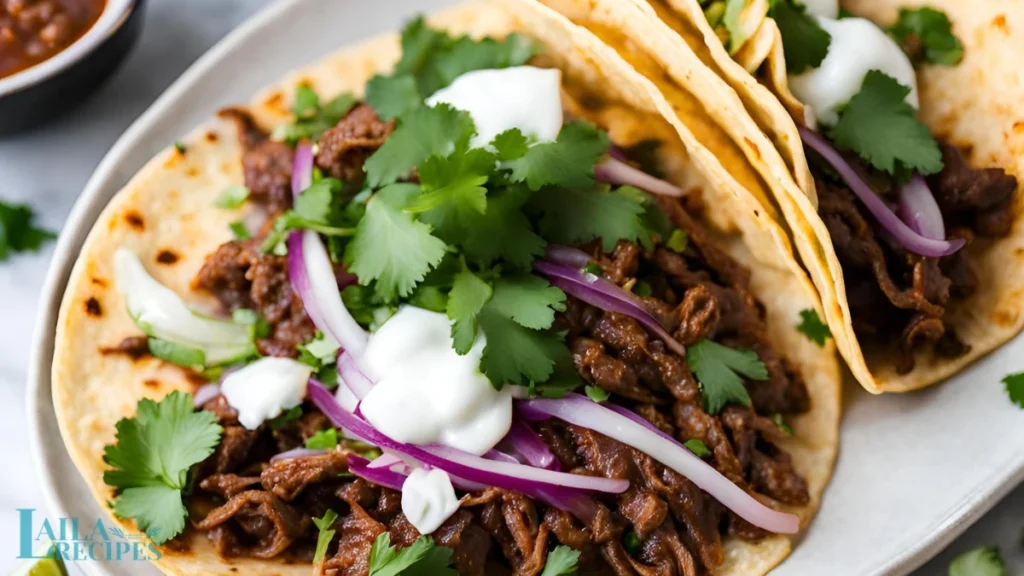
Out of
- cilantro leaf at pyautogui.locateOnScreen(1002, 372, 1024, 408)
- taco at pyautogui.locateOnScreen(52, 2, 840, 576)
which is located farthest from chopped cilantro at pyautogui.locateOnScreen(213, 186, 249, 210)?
cilantro leaf at pyautogui.locateOnScreen(1002, 372, 1024, 408)

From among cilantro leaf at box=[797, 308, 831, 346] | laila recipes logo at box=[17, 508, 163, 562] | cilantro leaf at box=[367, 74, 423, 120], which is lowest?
laila recipes logo at box=[17, 508, 163, 562]

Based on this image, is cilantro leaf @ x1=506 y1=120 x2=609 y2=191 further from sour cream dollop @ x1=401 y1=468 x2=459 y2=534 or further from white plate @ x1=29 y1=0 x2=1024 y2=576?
white plate @ x1=29 y1=0 x2=1024 y2=576

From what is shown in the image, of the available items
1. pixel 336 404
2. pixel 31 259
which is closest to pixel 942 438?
pixel 336 404

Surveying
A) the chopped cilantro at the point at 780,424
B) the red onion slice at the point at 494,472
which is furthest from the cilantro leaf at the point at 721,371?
the red onion slice at the point at 494,472

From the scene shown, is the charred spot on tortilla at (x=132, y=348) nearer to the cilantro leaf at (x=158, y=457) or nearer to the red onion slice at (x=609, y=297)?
the cilantro leaf at (x=158, y=457)

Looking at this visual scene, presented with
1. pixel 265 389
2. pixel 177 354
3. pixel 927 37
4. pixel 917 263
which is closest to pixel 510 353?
pixel 265 389

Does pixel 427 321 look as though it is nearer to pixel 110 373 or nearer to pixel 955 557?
pixel 110 373
